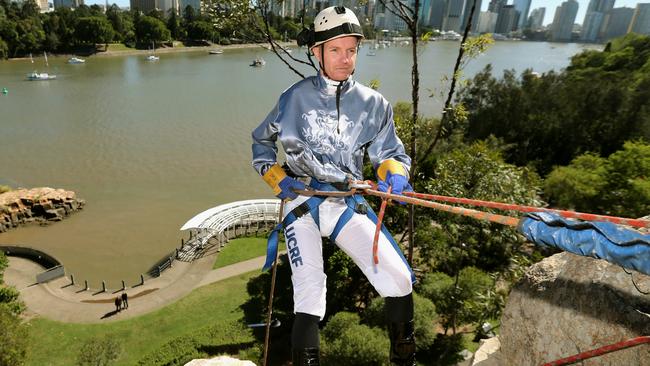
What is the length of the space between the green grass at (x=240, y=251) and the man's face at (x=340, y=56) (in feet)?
69.9

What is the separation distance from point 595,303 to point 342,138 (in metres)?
2.59

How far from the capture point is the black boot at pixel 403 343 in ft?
11.8

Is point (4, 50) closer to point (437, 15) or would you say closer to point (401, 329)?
point (401, 329)

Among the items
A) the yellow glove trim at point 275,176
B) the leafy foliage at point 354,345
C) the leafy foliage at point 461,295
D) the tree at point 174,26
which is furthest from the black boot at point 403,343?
the tree at point 174,26

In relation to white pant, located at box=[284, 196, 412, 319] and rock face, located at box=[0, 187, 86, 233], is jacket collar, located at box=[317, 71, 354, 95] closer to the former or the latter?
white pant, located at box=[284, 196, 412, 319]

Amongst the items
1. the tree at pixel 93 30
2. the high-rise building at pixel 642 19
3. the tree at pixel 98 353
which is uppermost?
the high-rise building at pixel 642 19

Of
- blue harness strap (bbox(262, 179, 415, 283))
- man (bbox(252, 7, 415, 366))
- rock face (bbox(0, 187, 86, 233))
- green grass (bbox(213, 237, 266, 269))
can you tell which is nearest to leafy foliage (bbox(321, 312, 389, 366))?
man (bbox(252, 7, 415, 366))

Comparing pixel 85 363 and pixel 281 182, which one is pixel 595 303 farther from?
pixel 85 363

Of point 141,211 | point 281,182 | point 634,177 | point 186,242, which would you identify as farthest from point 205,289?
point 634,177

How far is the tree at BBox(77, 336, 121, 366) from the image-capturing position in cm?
1303

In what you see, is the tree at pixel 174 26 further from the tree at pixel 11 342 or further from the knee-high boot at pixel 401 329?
the knee-high boot at pixel 401 329

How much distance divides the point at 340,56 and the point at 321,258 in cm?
195

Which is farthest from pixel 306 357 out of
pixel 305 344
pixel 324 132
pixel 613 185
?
pixel 613 185

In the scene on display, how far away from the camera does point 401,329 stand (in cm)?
360
